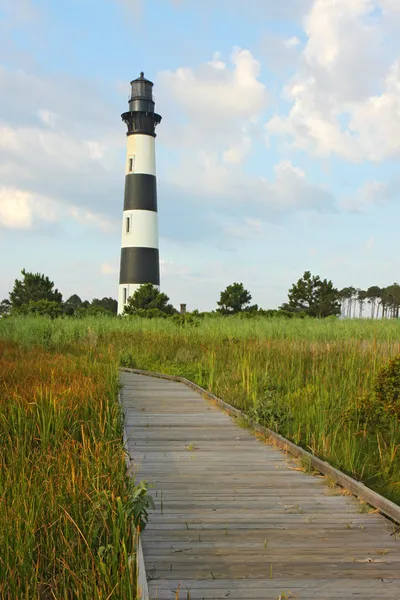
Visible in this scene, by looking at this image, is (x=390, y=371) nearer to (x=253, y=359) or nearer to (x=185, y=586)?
(x=185, y=586)

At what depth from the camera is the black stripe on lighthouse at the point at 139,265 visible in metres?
29.8

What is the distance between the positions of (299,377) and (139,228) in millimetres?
22661

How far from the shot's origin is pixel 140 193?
29812 millimetres

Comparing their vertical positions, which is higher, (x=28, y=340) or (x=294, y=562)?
(x=28, y=340)

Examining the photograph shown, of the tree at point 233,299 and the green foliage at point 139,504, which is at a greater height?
the tree at point 233,299

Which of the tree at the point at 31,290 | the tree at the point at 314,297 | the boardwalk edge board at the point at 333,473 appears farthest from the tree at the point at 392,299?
the boardwalk edge board at the point at 333,473

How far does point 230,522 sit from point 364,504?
36.9 inches

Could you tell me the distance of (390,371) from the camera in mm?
5121

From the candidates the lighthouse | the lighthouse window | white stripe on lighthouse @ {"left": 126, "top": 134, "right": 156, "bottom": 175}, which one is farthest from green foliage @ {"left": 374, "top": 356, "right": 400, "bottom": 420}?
the lighthouse window

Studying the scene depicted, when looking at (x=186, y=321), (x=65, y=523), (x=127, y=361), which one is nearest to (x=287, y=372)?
(x=127, y=361)

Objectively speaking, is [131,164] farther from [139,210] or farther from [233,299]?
[233,299]

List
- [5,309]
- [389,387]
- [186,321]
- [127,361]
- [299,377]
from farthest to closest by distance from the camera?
1. [5,309]
2. [186,321]
3. [127,361]
4. [299,377]
5. [389,387]

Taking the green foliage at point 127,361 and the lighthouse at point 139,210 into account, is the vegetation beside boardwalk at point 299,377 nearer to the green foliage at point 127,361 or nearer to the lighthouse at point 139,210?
the green foliage at point 127,361

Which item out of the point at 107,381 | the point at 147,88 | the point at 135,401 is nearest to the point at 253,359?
the point at 135,401
